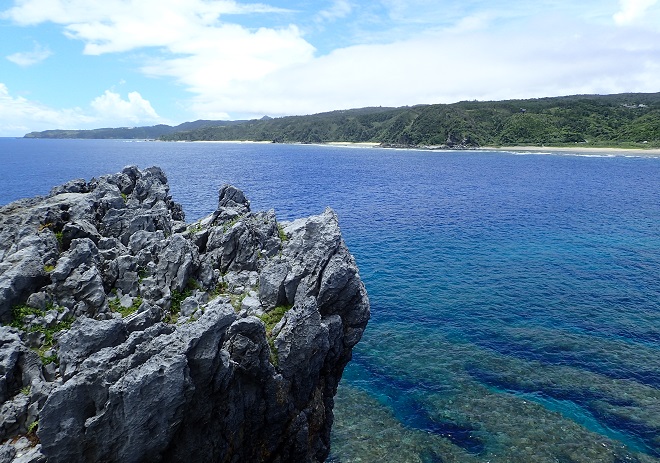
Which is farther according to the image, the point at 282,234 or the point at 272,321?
the point at 282,234

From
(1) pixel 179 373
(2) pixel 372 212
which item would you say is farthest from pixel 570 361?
(2) pixel 372 212

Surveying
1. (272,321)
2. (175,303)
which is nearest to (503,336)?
(272,321)

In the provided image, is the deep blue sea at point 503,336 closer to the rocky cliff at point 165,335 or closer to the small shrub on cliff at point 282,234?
the rocky cliff at point 165,335

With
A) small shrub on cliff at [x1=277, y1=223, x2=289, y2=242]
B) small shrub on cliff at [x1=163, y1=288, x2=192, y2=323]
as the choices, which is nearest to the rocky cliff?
small shrub on cliff at [x1=163, y1=288, x2=192, y2=323]

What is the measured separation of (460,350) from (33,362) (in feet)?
112

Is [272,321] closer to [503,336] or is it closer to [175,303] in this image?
[175,303]

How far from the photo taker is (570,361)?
38500 mm

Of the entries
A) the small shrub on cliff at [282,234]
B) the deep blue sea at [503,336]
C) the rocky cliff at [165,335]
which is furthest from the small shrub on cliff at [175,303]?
the deep blue sea at [503,336]

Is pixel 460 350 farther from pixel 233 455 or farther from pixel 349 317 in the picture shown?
pixel 233 455

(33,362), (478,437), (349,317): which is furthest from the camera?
(478,437)

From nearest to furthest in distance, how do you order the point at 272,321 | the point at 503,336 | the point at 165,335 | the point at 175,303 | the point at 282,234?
the point at 165,335
the point at 272,321
the point at 175,303
the point at 282,234
the point at 503,336

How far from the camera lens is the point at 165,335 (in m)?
18.5

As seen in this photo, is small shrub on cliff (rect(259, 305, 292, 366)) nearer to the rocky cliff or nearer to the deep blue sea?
the rocky cliff

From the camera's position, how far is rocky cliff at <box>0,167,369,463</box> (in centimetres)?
1703
